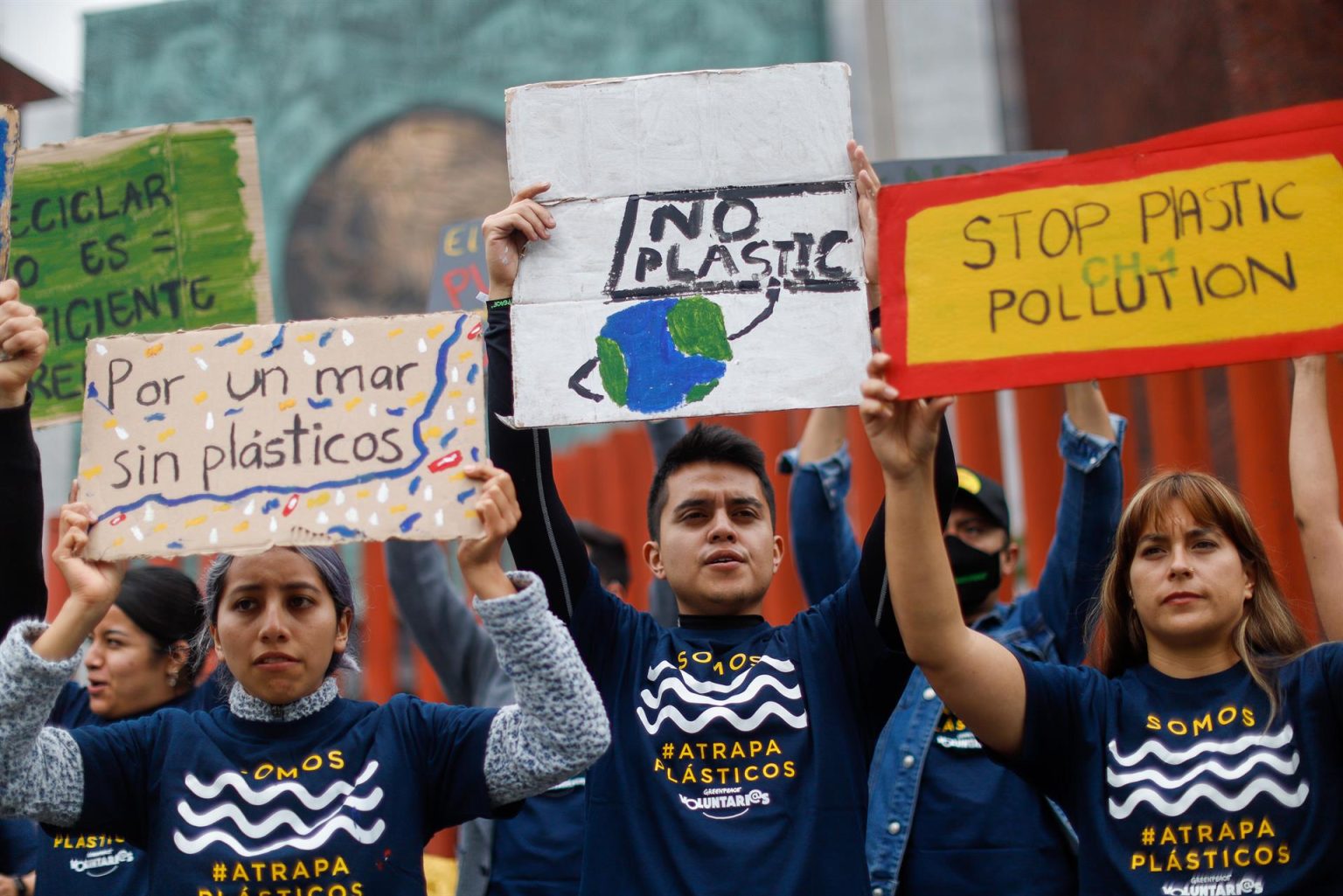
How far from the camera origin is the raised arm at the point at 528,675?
7.37 feet

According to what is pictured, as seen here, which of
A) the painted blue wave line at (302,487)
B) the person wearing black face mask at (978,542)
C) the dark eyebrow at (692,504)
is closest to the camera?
the painted blue wave line at (302,487)

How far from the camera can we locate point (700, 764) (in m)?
2.50

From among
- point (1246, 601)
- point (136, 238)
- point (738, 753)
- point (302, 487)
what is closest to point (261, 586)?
point (302, 487)

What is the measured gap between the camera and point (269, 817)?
7.57 feet

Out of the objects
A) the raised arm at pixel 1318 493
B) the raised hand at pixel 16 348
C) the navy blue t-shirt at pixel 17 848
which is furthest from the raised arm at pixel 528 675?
the navy blue t-shirt at pixel 17 848

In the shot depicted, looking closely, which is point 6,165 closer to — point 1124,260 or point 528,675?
point 528,675

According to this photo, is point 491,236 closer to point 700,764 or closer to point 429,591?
point 700,764

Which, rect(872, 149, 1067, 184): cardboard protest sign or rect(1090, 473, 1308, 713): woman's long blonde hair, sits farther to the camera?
rect(872, 149, 1067, 184): cardboard protest sign

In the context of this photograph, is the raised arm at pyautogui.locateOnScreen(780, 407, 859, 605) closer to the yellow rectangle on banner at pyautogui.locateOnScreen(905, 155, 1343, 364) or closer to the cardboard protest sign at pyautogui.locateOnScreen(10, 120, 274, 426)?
the yellow rectangle on banner at pyautogui.locateOnScreen(905, 155, 1343, 364)

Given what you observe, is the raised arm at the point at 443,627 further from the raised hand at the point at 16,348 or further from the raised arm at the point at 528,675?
the raised arm at the point at 528,675

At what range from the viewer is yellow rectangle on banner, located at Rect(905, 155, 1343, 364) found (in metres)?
2.27

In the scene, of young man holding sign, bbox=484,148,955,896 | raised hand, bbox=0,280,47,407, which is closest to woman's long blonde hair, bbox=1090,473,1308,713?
young man holding sign, bbox=484,148,955,896

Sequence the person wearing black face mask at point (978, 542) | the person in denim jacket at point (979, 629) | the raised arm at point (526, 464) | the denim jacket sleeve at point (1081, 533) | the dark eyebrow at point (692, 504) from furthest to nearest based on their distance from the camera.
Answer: the person wearing black face mask at point (978, 542)
the denim jacket sleeve at point (1081, 533)
the person in denim jacket at point (979, 629)
the dark eyebrow at point (692, 504)
the raised arm at point (526, 464)

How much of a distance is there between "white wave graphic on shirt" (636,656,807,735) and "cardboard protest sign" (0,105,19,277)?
1378 millimetres
